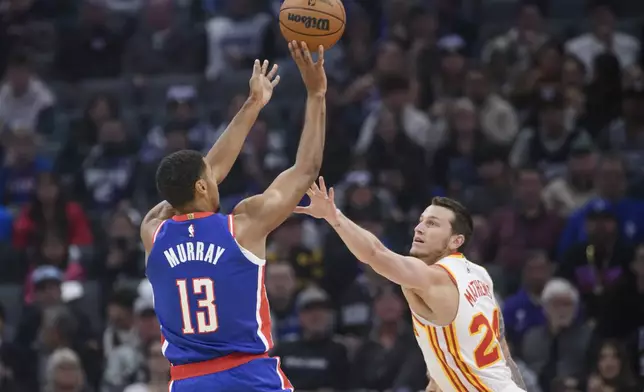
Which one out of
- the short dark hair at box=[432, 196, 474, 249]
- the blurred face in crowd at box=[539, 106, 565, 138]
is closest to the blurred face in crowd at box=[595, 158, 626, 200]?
the blurred face in crowd at box=[539, 106, 565, 138]

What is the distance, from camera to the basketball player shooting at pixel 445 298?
6.24 m

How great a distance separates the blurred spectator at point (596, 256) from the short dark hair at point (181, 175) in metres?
6.06

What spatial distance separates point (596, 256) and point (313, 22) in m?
5.26

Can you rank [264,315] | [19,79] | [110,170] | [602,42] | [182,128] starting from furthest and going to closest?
[19,79] → [602,42] → [110,170] → [182,128] → [264,315]

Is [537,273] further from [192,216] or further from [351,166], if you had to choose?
[192,216]

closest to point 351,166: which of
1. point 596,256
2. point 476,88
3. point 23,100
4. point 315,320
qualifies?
point 476,88

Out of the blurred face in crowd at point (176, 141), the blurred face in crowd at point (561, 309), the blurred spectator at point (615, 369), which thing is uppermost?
the blurred face in crowd at point (176, 141)

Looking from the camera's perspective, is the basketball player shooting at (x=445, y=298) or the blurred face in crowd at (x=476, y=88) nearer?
the basketball player shooting at (x=445, y=298)

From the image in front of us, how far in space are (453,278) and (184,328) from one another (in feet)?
5.27

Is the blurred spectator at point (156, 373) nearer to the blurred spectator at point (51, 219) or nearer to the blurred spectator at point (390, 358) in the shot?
the blurred spectator at point (390, 358)

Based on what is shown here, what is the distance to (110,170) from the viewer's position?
13.4 m

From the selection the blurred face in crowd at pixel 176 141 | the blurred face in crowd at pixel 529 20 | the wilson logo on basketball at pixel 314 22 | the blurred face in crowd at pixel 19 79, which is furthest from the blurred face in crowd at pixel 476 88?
the wilson logo on basketball at pixel 314 22

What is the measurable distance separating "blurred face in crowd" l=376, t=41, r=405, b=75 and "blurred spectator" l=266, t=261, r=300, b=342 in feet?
10.2

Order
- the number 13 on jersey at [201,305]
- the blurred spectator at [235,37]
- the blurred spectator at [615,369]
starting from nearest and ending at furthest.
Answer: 1. the number 13 on jersey at [201,305]
2. the blurred spectator at [615,369]
3. the blurred spectator at [235,37]
